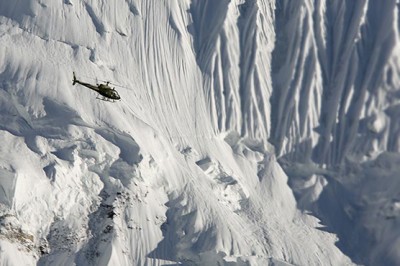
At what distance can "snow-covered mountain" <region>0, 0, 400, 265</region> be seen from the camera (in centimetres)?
9681

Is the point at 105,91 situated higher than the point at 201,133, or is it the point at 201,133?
the point at 105,91

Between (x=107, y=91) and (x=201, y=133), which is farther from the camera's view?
(x=201, y=133)

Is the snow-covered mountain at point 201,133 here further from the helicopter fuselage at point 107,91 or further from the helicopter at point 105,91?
the helicopter fuselage at point 107,91

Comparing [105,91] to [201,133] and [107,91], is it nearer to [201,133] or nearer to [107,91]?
[107,91]

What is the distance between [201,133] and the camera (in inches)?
4218

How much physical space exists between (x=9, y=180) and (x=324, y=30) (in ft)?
117

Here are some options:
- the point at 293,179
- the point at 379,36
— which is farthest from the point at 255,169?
the point at 379,36

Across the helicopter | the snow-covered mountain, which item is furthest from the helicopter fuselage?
the snow-covered mountain

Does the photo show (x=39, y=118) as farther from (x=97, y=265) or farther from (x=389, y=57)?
(x=389, y=57)

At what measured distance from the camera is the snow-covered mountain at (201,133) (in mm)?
96812

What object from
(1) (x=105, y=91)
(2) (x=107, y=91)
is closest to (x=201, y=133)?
(2) (x=107, y=91)

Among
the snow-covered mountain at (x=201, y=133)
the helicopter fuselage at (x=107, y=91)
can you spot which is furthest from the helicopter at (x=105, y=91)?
the snow-covered mountain at (x=201, y=133)

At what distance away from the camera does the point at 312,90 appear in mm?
112688

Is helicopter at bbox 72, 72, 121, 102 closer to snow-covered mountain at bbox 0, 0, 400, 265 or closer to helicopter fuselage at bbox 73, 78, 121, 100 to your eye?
helicopter fuselage at bbox 73, 78, 121, 100
